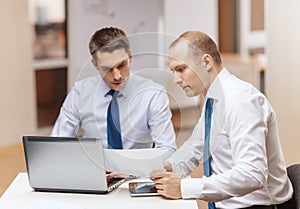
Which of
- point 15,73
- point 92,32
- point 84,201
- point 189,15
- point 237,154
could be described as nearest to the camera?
point 237,154

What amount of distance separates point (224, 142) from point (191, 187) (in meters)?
0.20

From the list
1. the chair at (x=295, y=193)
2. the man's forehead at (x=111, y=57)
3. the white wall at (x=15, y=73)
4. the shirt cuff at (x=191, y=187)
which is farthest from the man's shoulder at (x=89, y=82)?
the white wall at (x=15, y=73)

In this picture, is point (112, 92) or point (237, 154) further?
point (112, 92)

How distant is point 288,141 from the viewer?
166 inches

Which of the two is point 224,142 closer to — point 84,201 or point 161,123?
point 161,123

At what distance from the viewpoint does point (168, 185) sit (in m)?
2.03

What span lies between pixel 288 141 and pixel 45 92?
12.0ft

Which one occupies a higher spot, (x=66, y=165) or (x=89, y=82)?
(x=89, y=82)

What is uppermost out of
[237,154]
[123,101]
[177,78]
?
[177,78]

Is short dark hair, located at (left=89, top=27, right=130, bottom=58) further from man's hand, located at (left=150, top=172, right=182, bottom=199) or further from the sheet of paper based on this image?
man's hand, located at (left=150, top=172, right=182, bottom=199)

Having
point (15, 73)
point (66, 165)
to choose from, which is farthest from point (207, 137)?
point (15, 73)

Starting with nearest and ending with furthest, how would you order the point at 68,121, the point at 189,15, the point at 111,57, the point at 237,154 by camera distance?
the point at 237,154 < the point at 111,57 < the point at 68,121 < the point at 189,15

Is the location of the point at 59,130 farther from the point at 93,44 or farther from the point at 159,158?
the point at 159,158

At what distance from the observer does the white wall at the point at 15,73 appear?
5629 millimetres
